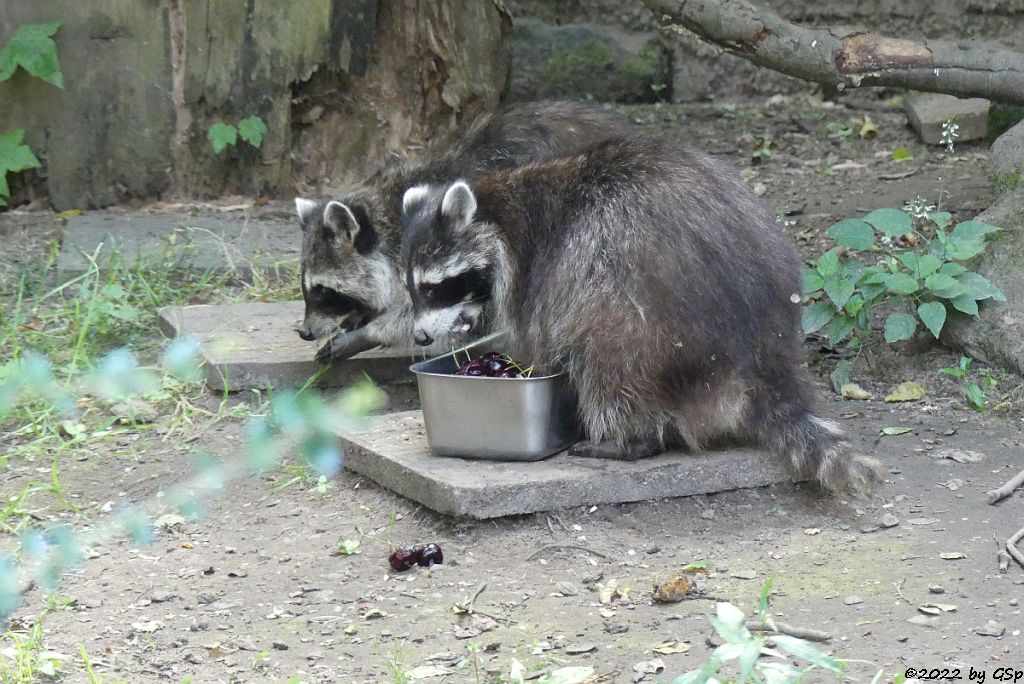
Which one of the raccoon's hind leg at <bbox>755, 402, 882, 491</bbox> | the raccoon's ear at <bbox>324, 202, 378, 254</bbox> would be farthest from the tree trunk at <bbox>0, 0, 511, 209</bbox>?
the raccoon's hind leg at <bbox>755, 402, 882, 491</bbox>

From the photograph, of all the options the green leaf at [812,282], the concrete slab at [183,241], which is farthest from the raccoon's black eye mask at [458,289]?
the concrete slab at [183,241]

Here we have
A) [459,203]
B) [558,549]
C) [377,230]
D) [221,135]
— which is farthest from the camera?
[221,135]

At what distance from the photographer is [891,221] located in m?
5.10

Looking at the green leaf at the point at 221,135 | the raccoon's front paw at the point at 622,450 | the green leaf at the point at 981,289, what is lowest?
the raccoon's front paw at the point at 622,450

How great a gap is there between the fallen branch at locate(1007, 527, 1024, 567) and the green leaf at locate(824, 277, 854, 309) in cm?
152

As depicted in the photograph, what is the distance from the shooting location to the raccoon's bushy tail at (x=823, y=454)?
4004 mm

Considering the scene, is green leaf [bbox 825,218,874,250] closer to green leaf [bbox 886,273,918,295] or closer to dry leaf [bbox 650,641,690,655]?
green leaf [bbox 886,273,918,295]

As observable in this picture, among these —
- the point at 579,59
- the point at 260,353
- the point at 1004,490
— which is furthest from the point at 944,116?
the point at 260,353

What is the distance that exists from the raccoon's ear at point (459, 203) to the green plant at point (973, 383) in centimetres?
199

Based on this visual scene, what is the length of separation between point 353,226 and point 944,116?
416 centimetres

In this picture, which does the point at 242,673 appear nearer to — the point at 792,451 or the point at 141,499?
the point at 141,499

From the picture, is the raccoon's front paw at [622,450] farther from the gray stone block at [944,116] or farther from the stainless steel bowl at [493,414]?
the gray stone block at [944,116]

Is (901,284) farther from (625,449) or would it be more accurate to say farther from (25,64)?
(25,64)

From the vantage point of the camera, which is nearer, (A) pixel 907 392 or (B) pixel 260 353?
(A) pixel 907 392
